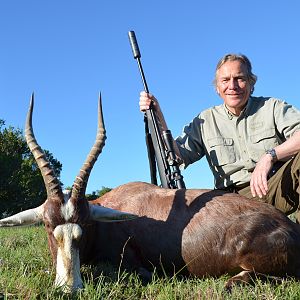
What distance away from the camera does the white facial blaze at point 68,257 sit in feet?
12.0

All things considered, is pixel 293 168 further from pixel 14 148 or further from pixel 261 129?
pixel 14 148

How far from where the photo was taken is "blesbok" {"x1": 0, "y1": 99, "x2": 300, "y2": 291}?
13.6 ft

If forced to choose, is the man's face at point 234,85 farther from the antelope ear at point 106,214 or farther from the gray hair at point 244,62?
the antelope ear at point 106,214

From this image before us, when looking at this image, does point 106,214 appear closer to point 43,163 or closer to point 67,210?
point 67,210

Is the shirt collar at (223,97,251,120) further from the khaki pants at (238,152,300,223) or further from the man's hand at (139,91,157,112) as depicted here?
the man's hand at (139,91,157,112)

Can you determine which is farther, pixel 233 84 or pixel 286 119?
pixel 233 84

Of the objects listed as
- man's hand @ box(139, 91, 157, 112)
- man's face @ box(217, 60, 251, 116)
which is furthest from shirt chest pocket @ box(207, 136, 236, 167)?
man's hand @ box(139, 91, 157, 112)

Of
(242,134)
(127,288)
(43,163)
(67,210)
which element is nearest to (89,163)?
(43,163)

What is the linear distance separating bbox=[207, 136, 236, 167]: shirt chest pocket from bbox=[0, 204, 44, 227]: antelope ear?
257 centimetres

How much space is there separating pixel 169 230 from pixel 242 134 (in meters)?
2.04

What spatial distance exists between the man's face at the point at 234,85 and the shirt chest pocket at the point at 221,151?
0.40 meters

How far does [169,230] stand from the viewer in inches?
181

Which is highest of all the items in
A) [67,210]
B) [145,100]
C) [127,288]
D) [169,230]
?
[145,100]

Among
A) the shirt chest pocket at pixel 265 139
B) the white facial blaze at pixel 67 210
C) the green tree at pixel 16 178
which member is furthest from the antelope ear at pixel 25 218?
the green tree at pixel 16 178
